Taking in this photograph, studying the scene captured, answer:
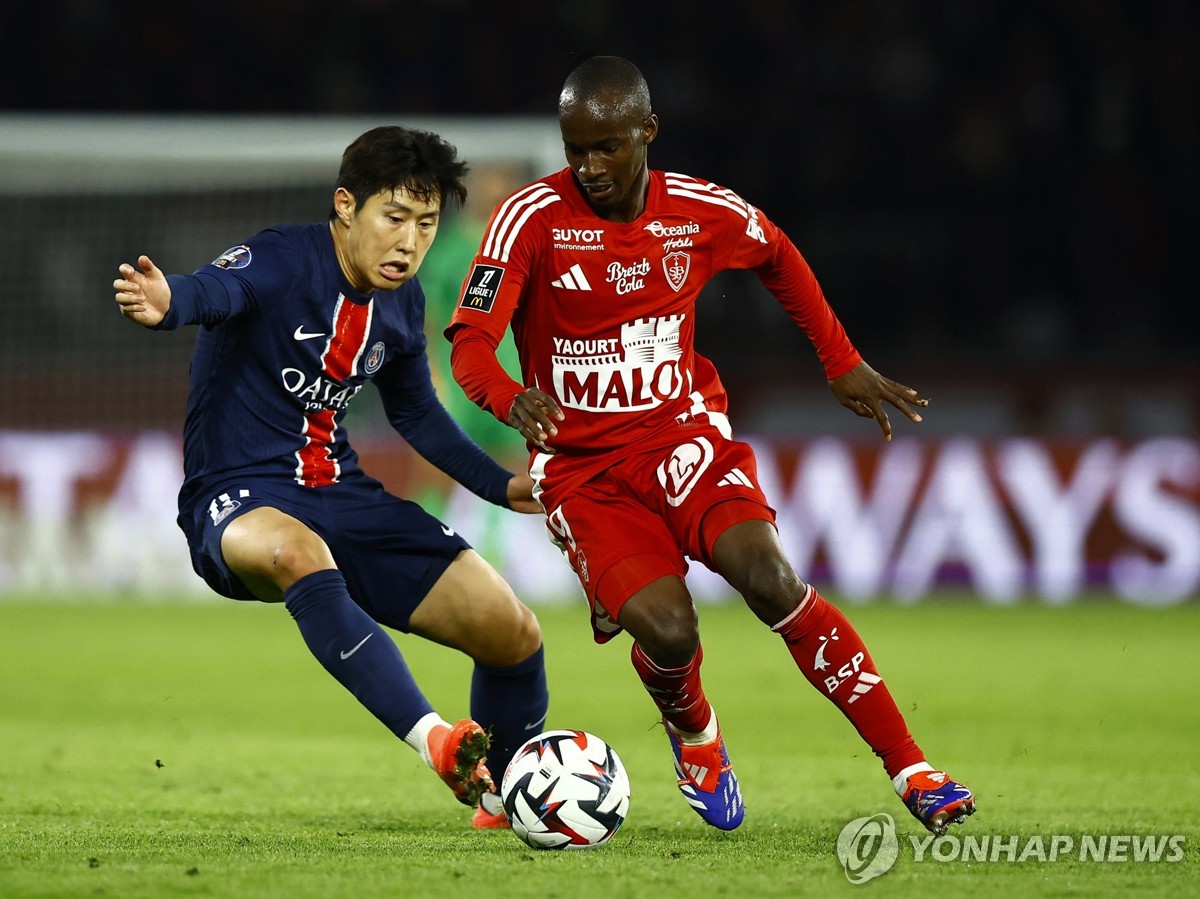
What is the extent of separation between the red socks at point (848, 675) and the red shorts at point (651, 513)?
0.29 m

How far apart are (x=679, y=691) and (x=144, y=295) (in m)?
1.75

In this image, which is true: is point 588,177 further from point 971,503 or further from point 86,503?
point 86,503

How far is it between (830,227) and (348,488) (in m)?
11.0

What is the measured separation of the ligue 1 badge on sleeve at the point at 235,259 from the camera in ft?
15.0

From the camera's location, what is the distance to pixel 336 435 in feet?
16.1

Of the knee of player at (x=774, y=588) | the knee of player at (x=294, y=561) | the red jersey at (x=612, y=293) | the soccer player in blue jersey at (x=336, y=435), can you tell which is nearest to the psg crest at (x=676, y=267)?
the red jersey at (x=612, y=293)

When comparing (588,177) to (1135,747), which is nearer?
(588,177)

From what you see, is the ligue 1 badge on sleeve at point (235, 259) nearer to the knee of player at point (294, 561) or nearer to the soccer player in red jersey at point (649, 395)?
the soccer player in red jersey at point (649, 395)

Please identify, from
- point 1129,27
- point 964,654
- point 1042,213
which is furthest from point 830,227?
point 964,654

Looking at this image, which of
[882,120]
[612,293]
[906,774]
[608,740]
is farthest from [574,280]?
[882,120]

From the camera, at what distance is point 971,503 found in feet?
39.1

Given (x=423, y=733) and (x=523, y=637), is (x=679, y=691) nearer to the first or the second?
(x=523, y=637)

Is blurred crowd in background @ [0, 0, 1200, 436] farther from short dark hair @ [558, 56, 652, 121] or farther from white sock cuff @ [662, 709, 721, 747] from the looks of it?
short dark hair @ [558, 56, 652, 121]

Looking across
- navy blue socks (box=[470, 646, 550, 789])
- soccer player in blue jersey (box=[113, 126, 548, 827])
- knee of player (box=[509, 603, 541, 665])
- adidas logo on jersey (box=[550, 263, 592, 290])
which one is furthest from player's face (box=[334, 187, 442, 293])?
navy blue socks (box=[470, 646, 550, 789])
